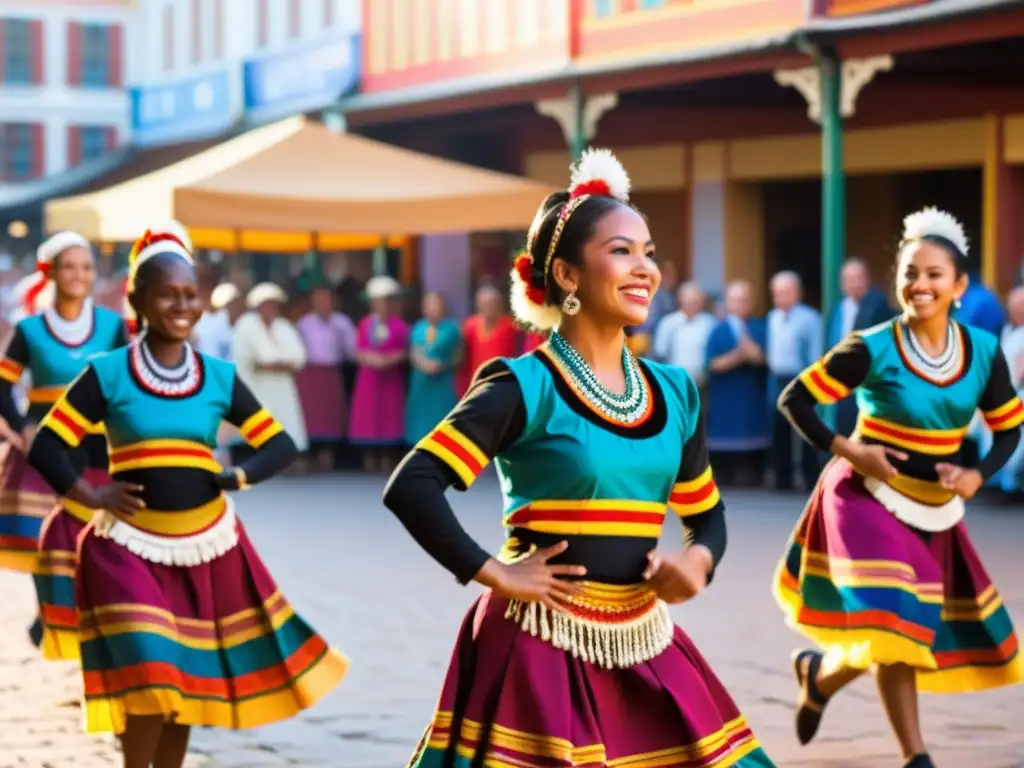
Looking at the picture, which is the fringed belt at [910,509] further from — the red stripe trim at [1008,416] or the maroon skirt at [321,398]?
the maroon skirt at [321,398]

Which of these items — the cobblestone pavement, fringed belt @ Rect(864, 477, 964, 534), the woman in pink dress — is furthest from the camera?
the woman in pink dress

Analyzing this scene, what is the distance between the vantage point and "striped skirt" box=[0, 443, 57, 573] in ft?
27.9

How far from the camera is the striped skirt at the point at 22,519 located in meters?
8.52

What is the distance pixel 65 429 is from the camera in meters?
6.16

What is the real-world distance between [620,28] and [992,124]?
3.53m

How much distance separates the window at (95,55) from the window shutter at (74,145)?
118 cm

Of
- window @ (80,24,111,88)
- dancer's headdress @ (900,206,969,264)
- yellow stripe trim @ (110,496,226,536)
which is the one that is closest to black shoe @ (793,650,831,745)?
dancer's headdress @ (900,206,969,264)

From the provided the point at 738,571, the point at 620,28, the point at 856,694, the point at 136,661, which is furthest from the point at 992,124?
the point at 136,661

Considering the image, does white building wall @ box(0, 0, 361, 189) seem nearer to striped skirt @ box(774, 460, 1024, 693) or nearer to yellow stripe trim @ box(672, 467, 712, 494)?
striped skirt @ box(774, 460, 1024, 693)

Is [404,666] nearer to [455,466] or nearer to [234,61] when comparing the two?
[455,466]

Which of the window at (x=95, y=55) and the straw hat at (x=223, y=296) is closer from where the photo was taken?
the straw hat at (x=223, y=296)

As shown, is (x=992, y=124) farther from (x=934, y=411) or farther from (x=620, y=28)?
(x=934, y=411)

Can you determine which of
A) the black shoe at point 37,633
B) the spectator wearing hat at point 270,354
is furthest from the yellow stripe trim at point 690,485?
the spectator wearing hat at point 270,354

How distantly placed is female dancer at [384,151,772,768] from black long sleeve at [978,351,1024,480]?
2535 millimetres
